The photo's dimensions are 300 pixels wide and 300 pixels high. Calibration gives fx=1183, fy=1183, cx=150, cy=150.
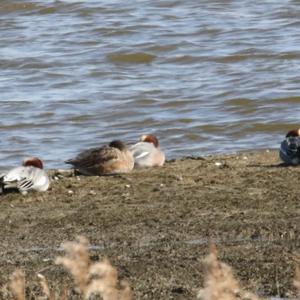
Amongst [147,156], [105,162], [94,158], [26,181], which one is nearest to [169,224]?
→ [26,181]

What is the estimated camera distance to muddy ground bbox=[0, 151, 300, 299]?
20.6 feet

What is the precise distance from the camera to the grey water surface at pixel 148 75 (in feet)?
44.9

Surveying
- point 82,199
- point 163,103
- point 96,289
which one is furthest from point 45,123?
point 96,289

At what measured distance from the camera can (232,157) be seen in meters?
11.1

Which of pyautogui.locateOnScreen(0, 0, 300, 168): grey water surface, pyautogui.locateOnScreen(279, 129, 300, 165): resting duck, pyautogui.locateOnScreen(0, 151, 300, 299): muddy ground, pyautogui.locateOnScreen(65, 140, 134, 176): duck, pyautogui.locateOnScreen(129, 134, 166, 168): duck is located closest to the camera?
pyautogui.locateOnScreen(0, 151, 300, 299): muddy ground

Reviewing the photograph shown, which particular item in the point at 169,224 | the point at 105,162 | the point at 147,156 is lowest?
the point at 147,156

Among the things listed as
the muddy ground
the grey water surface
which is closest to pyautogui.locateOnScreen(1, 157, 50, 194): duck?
the muddy ground

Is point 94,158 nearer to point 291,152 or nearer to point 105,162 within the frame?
point 105,162

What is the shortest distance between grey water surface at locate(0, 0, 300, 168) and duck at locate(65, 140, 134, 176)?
212 centimetres

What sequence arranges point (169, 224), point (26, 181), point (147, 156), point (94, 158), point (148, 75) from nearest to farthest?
point (169, 224), point (26, 181), point (94, 158), point (147, 156), point (148, 75)

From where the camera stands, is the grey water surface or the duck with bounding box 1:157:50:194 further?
the grey water surface

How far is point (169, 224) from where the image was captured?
7.62 metres

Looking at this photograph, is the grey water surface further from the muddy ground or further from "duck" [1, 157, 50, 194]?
the muddy ground

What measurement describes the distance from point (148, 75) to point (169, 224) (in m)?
9.82
